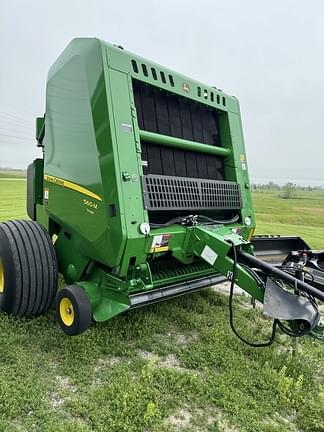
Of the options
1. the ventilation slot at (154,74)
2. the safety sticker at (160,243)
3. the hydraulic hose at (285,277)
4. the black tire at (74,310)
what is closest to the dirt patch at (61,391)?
the black tire at (74,310)

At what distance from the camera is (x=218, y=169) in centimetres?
398

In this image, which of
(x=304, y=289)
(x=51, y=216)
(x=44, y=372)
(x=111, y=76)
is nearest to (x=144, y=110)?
(x=111, y=76)

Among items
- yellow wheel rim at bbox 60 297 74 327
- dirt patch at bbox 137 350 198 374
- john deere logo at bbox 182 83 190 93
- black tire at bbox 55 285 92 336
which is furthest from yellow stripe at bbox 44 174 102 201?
john deere logo at bbox 182 83 190 93

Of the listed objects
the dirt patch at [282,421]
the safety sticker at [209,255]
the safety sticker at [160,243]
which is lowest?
the dirt patch at [282,421]

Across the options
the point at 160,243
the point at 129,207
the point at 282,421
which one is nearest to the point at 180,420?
the point at 282,421

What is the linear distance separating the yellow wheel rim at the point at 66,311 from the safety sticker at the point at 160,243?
2.62ft

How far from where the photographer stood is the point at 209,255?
2904mm

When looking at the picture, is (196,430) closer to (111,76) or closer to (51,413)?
A: (51,413)

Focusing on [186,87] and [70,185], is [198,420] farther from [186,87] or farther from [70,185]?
[186,87]

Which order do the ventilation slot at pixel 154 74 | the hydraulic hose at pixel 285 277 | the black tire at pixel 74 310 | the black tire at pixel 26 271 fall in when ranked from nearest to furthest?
the hydraulic hose at pixel 285 277 < the black tire at pixel 74 310 < the black tire at pixel 26 271 < the ventilation slot at pixel 154 74

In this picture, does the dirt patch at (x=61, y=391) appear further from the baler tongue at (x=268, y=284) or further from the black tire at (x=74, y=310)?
the baler tongue at (x=268, y=284)

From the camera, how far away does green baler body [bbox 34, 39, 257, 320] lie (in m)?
2.76

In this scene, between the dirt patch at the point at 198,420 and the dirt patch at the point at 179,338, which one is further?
the dirt patch at the point at 179,338

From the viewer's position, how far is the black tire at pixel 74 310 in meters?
2.70
